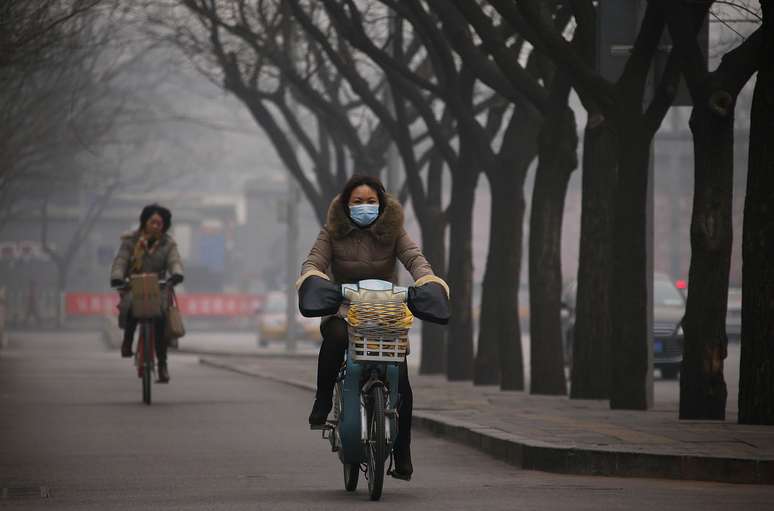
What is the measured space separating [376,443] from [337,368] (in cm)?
68

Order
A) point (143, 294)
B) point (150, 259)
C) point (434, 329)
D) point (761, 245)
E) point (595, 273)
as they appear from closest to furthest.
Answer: point (761, 245)
point (143, 294)
point (150, 259)
point (595, 273)
point (434, 329)

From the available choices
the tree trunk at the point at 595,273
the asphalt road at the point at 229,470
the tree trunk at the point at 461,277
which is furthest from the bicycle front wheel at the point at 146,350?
the tree trunk at the point at 461,277

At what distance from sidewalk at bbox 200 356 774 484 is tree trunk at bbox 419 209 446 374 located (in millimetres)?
8574

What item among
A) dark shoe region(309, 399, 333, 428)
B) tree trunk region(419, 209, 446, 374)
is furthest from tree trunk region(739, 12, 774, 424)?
tree trunk region(419, 209, 446, 374)

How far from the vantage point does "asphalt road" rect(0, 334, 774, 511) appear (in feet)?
→ 30.9

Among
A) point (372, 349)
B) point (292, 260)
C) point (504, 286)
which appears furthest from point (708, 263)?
point (292, 260)

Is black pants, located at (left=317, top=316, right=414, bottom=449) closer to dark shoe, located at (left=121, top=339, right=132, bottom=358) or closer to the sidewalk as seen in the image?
the sidewalk

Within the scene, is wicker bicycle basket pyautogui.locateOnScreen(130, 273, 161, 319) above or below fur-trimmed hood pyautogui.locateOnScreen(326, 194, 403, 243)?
below

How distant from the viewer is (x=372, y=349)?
9.20 m

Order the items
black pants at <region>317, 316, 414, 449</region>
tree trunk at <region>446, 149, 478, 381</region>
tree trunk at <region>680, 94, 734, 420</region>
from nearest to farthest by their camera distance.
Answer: black pants at <region>317, 316, 414, 449</region> → tree trunk at <region>680, 94, 734, 420</region> → tree trunk at <region>446, 149, 478, 381</region>

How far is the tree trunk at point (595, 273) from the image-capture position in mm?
17906

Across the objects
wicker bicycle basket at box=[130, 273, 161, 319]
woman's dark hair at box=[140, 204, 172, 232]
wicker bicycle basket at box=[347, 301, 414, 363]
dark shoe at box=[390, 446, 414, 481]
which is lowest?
dark shoe at box=[390, 446, 414, 481]

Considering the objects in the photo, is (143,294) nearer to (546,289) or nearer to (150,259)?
(150,259)

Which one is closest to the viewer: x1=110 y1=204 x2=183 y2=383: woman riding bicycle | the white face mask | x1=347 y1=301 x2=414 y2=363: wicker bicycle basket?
x1=347 y1=301 x2=414 y2=363: wicker bicycle basket
